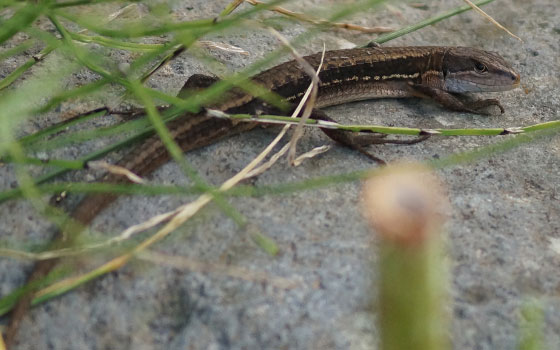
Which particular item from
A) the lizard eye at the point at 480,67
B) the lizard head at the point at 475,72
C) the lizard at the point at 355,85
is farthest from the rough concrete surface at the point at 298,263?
the lizard eye at the point at 480,67

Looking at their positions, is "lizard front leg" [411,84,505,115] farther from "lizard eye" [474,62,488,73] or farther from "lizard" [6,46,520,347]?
"lizard eye" [474,62,488,73]

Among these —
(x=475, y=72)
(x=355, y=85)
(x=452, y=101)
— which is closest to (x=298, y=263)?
(x=355, y=85)

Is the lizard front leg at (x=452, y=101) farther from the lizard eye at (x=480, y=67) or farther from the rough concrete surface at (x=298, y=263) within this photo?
the rough concrete surface at (x=298, y=263)

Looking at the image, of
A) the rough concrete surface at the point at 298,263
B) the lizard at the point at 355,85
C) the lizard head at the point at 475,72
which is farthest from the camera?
the lizard head at the point at 475,72

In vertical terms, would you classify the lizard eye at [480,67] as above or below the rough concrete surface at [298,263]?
below

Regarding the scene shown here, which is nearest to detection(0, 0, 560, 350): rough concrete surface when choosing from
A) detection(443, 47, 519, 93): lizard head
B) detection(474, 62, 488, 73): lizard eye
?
detection(443, 47, 519, 93): lizard head

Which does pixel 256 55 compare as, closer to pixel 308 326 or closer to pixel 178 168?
pixel 178 168

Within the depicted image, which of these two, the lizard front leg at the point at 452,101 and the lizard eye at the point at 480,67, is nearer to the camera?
the lizard front leg at the point at 452,101

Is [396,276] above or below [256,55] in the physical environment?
above

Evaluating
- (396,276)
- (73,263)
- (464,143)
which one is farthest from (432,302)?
(464,143)
